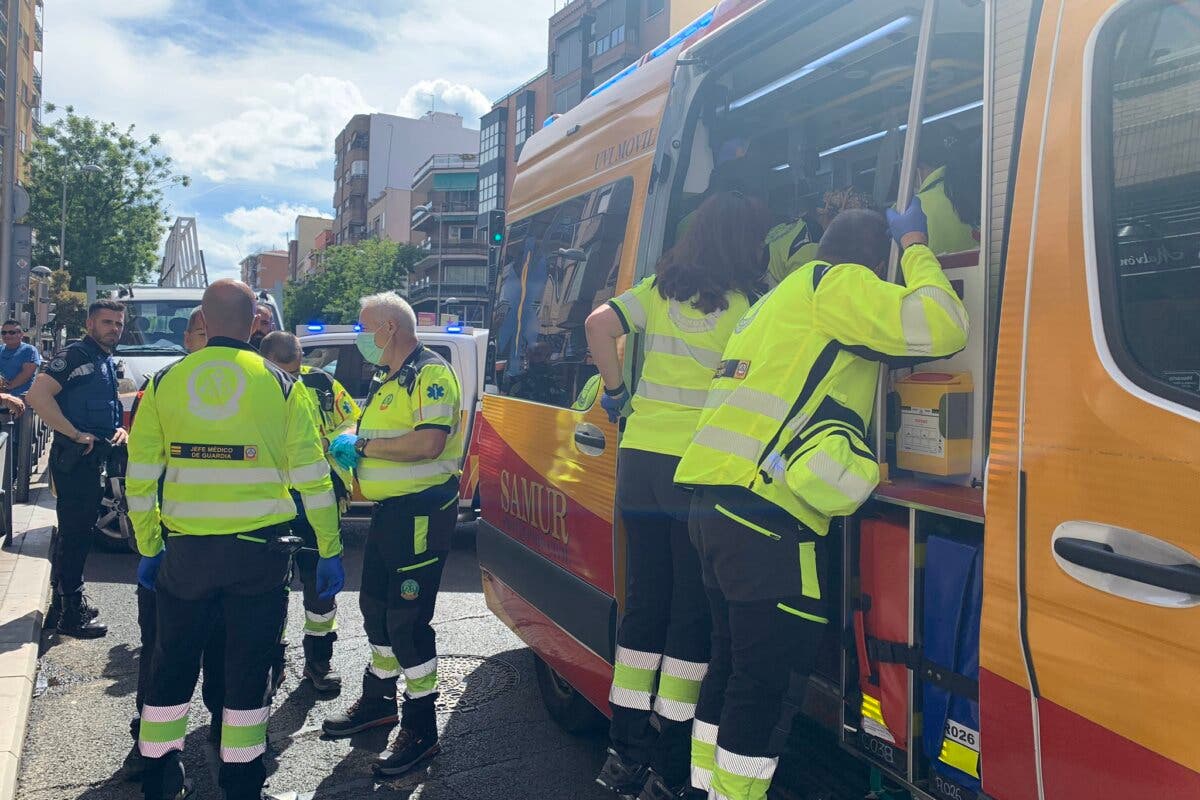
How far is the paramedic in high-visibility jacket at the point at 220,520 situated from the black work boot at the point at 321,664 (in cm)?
145

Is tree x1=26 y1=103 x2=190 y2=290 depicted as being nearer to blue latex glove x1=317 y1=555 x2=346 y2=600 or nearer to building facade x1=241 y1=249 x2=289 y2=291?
blue latex glove x1=317 y1=555 x2=346 y2=600

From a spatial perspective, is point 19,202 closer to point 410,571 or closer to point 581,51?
point 410,571

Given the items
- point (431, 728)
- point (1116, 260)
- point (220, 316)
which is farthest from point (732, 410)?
point (431, 728)

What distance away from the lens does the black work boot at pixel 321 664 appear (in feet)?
15.6

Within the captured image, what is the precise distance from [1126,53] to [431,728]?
3351mm

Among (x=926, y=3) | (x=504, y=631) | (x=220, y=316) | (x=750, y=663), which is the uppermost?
(x=926, y=3)

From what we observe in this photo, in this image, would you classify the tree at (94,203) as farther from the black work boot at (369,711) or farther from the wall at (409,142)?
the wall at (409,142)

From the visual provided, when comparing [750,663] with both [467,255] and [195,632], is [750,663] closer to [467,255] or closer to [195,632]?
[195,632]

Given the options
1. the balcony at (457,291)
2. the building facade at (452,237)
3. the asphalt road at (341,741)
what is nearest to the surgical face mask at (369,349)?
the asphalt road at (341,741)

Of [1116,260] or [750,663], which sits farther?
[750,663]

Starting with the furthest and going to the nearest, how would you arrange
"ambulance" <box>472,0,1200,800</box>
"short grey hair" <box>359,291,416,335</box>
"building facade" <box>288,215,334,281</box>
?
"building facade" <box>288,215,334,281</box>, "short grey hair" <box>359,291,416,335</box>, "ambulance" <box>472,0,1200,800</box>

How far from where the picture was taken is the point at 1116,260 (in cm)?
160

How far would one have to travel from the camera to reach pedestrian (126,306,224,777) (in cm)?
333

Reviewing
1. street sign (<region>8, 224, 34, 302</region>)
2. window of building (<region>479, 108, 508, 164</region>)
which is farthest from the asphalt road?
window of building (<region>479, 108, 508, 164</region>)
